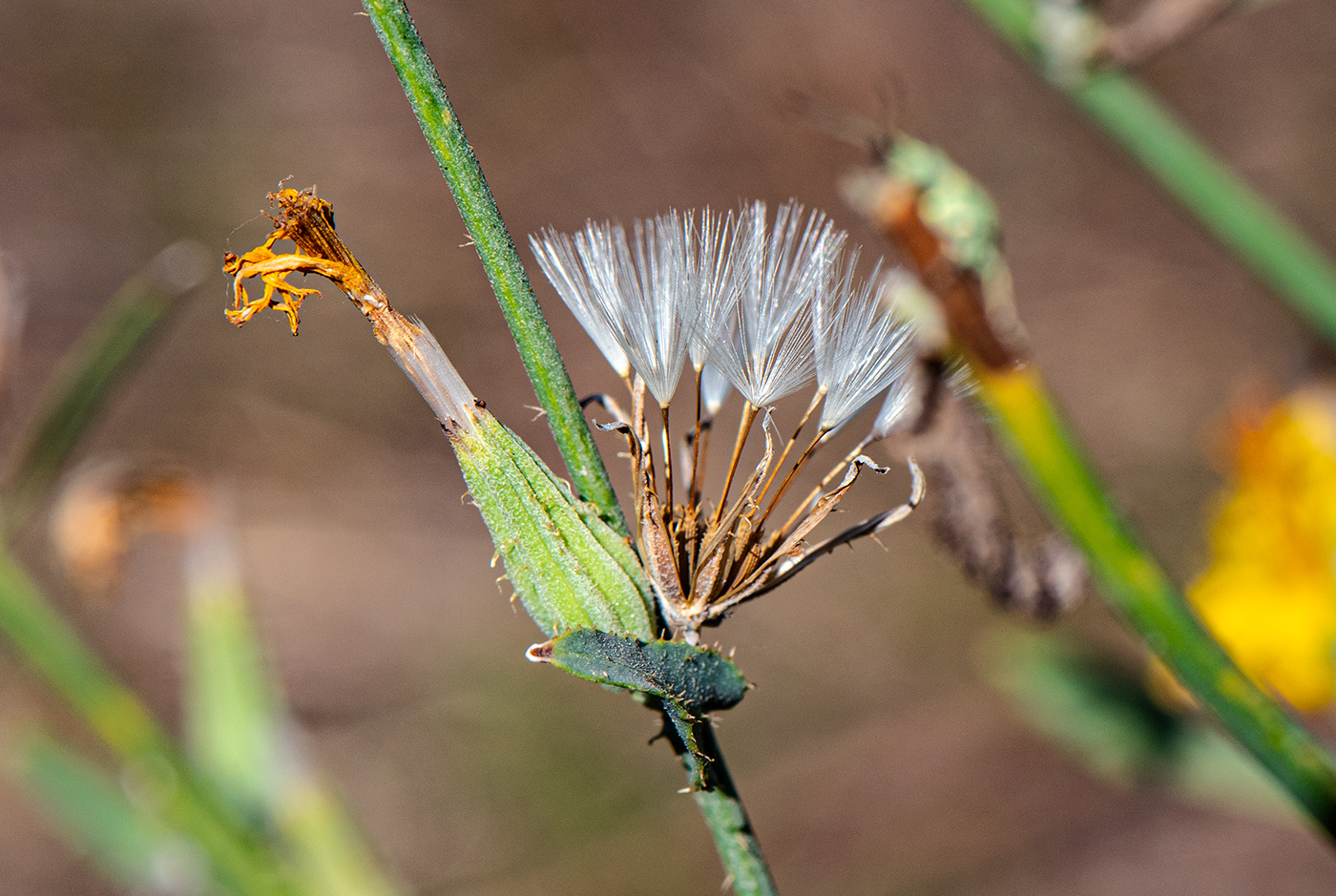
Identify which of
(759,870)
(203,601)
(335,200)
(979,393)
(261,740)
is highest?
(335,200)

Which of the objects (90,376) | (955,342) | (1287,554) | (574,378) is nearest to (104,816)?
(90,376)

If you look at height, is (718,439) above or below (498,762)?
above

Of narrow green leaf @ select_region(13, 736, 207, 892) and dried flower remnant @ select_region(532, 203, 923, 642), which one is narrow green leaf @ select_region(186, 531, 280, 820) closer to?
narrow green leaf @ select_region(13, 736, 207, 892)

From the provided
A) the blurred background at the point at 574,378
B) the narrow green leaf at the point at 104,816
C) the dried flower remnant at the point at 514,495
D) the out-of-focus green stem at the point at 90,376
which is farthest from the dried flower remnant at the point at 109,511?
the blurred background at the point at 574,378

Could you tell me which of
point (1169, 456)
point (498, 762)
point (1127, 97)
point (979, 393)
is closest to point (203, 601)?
point (979, 393)

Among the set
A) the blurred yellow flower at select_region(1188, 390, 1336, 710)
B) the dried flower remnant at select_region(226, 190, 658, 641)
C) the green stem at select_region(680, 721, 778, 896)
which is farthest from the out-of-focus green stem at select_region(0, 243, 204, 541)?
the blurred yellow flower at select_region(1188, 390, 1336, 710)

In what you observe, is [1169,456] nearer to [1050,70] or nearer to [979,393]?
[1050,70]

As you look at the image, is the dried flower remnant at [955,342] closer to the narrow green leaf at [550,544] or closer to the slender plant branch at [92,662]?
the narrow green leaf at [550,544]
